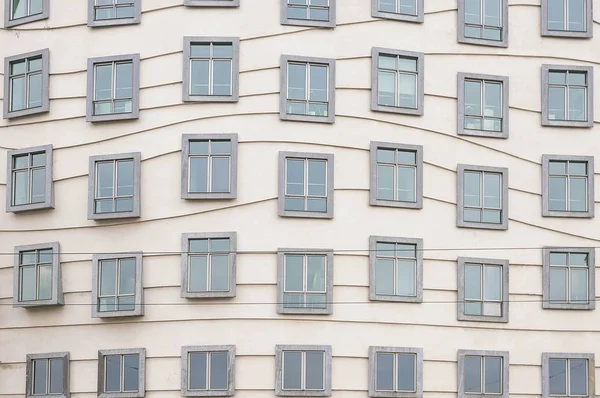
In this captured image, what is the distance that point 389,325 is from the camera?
152 feet

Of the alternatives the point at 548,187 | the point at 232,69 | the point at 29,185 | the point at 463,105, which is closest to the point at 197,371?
the point at 29,185

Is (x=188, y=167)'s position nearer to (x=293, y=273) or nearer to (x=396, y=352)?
(x=293, y=273)

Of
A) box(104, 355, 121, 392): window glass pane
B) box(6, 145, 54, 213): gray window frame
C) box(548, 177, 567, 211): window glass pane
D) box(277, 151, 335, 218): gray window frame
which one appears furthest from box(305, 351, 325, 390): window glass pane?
box(6, 145, 54, 213): gray window frame

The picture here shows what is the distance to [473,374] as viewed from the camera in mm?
46938

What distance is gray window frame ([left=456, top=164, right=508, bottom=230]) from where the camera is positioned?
47.3 metres

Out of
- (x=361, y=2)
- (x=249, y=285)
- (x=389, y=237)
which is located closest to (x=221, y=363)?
(x=249, y=285)

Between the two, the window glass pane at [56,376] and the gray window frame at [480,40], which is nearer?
the window glass pane at [56,376]

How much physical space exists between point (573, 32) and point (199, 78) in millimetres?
10753

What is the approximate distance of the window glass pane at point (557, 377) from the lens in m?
47.4

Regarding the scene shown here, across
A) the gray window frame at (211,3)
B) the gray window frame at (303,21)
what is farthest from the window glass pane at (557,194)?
the gray window frame at (211,3)

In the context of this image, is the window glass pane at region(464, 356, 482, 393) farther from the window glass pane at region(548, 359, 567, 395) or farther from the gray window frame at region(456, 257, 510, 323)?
the window glass pane at region(548, 359, 567, 395)

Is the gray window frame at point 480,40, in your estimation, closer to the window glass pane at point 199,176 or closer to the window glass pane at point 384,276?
the window glass pane at point 384,276

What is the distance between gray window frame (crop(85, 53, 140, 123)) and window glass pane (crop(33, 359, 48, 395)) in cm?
669

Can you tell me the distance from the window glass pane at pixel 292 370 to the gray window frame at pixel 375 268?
2.54 m
